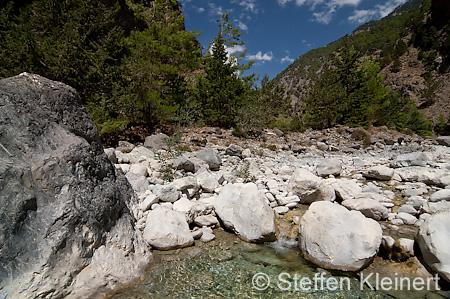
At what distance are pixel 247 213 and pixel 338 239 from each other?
155cm

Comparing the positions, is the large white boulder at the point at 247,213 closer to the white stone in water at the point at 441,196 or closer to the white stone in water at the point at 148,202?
the white stone in water at the point at 148,202

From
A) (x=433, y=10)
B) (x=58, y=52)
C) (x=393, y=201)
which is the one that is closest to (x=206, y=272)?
(x=393, y=201)

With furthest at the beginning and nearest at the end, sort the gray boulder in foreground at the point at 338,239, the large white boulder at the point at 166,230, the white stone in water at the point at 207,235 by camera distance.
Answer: the white stone in water at the point at 207,235, the large white boulder at the point at 166,230, the gray boulder in foreground at the point at 338,239

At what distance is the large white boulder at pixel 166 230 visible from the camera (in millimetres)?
3523

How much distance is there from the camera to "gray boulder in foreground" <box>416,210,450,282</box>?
2.76 m

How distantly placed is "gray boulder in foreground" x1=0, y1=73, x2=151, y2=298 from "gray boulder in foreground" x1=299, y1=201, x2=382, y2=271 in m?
2.54

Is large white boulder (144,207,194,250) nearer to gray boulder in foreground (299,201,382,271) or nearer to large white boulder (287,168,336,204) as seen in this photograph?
gray boulder in foreground (299,201,382,271)

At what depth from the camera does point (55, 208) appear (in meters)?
2.56

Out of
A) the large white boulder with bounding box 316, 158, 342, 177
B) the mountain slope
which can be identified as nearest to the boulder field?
the large white boulder with bounding box 316, 158, 342, 177

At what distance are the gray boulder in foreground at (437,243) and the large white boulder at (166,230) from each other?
3.39 metres

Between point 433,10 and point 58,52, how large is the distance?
66023 millimetres

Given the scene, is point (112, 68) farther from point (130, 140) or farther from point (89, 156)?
point (89, 156)

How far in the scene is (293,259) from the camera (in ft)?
11.4

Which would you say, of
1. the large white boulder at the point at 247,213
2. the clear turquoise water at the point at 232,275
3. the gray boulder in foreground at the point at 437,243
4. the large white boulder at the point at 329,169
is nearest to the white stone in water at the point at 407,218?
the gray boulder in foreground at the point at 437,243
